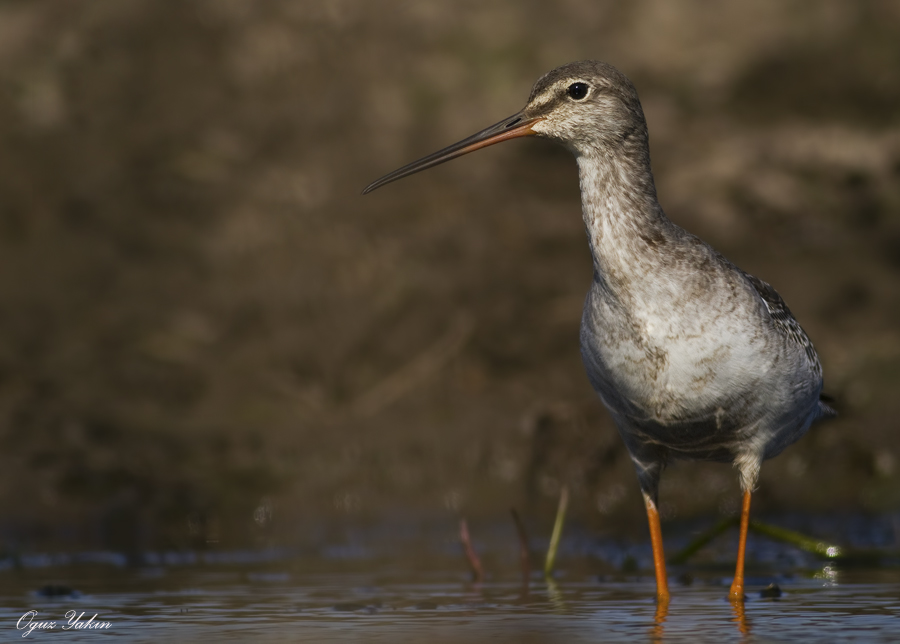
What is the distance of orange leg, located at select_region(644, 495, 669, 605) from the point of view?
7137mm

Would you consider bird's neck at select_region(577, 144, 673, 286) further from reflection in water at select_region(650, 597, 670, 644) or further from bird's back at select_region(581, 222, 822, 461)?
reflection in water at select_region(650, 597, 670, 644)

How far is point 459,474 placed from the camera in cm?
1153

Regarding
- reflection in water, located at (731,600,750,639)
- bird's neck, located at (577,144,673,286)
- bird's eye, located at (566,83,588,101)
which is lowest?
reflection in water, located at (731,600,750,639)

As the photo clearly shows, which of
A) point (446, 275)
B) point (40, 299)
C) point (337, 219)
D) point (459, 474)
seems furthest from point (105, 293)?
point (459, 474)

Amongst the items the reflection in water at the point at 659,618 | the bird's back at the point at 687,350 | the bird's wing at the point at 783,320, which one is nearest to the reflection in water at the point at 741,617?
the reflection in water at the point at 659,618

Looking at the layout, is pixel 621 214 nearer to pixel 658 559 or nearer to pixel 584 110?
pixel 584 110

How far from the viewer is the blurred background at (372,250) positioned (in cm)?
1103

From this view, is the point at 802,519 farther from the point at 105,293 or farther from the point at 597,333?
the point at 105,293

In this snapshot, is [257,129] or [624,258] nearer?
[624,258]

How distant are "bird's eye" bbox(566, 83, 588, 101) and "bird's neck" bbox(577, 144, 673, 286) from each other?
0.31 meters

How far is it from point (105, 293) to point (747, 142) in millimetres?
7412

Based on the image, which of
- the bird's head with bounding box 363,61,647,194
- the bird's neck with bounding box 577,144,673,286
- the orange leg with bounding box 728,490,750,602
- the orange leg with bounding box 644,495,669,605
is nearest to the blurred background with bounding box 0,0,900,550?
the orange leg with bounding box 644,495,669,605

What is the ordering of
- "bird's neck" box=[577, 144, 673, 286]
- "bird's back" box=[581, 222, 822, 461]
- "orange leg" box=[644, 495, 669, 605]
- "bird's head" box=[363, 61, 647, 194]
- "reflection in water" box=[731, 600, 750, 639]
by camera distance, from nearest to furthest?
1. "reflection in water" box=[731, 600, 750, 639]
2. "bird's back" box=[581, 222, 822, 461]
3. "bird's neck" box=[577, 144, 673, 286]
4. "bird's head" box=[363, 61, 647, 194]
5. "orange leg" box=[644, 495, 669, 605]

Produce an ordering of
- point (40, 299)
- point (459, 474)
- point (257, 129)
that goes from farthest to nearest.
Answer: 1. point (257, 129)
2. point (40, 299)
3. point (459, 474)
